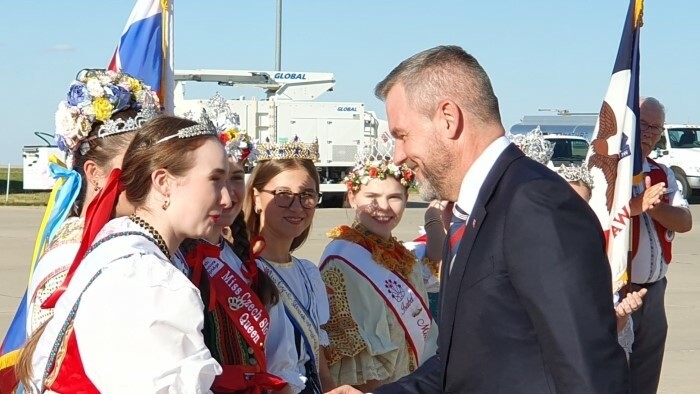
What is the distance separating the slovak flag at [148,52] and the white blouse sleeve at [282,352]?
130cm

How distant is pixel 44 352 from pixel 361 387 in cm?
238

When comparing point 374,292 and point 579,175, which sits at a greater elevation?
point 579,175

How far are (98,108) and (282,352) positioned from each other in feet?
3.74

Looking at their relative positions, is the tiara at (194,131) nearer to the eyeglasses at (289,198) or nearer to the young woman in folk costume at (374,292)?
the eyeglasses at (289,198)

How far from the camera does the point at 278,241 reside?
4539 millimetres

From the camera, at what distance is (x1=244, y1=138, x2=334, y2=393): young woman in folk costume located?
4.34 metres

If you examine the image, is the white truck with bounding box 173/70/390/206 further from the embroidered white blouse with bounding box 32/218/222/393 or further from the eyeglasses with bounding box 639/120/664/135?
the embroidered white blouse with bounding box 32/218/222/393

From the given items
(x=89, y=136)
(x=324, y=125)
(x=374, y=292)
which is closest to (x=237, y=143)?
(x=89, y=136)

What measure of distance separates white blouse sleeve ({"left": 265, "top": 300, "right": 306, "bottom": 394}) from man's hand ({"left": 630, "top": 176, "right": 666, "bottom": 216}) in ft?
6.71

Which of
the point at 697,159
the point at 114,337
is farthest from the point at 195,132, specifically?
the point at 697,159

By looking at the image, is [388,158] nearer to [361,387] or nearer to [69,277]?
[361,387]

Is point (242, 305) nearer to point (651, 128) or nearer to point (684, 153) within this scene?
point (651, 128)

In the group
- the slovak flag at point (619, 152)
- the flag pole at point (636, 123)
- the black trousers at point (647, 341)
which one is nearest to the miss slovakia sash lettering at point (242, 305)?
the slovak flag at point (619, 152)

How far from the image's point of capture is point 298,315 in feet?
14.1
